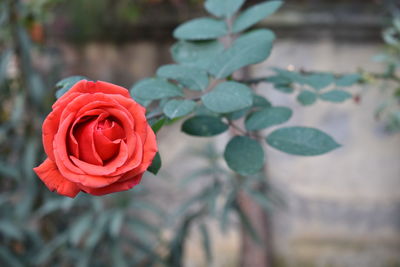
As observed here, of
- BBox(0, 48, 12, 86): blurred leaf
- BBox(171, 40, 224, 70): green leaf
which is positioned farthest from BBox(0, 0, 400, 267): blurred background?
BBox(171, 40, 224, 70): green leaf

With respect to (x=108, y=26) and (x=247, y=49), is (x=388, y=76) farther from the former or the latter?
(x=108, y=26)

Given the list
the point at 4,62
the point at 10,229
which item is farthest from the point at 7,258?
the point at 4,62

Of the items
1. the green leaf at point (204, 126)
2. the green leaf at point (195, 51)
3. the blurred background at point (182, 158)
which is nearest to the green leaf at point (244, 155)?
the green leaf at point (204, 126)

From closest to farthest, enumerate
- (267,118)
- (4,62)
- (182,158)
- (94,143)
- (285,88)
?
(94,143)
(267,118)
(285,88)
(4,62)
(182,158)

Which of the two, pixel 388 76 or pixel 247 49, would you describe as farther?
pixel 388 76

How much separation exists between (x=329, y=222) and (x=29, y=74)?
1.43 meters

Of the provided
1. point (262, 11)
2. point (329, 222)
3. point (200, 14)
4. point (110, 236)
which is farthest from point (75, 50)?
point (262, 11)

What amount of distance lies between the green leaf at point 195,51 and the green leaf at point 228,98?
0.12 metres

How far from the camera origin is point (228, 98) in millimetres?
490

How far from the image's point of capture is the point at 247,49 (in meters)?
0.56

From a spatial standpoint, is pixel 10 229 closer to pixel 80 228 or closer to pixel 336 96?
pixel 80 228

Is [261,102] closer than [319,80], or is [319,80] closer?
[261,102]

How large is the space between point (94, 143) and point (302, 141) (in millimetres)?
271

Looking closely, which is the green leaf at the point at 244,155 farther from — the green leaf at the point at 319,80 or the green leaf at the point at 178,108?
the green leaf at the point at 319,80
